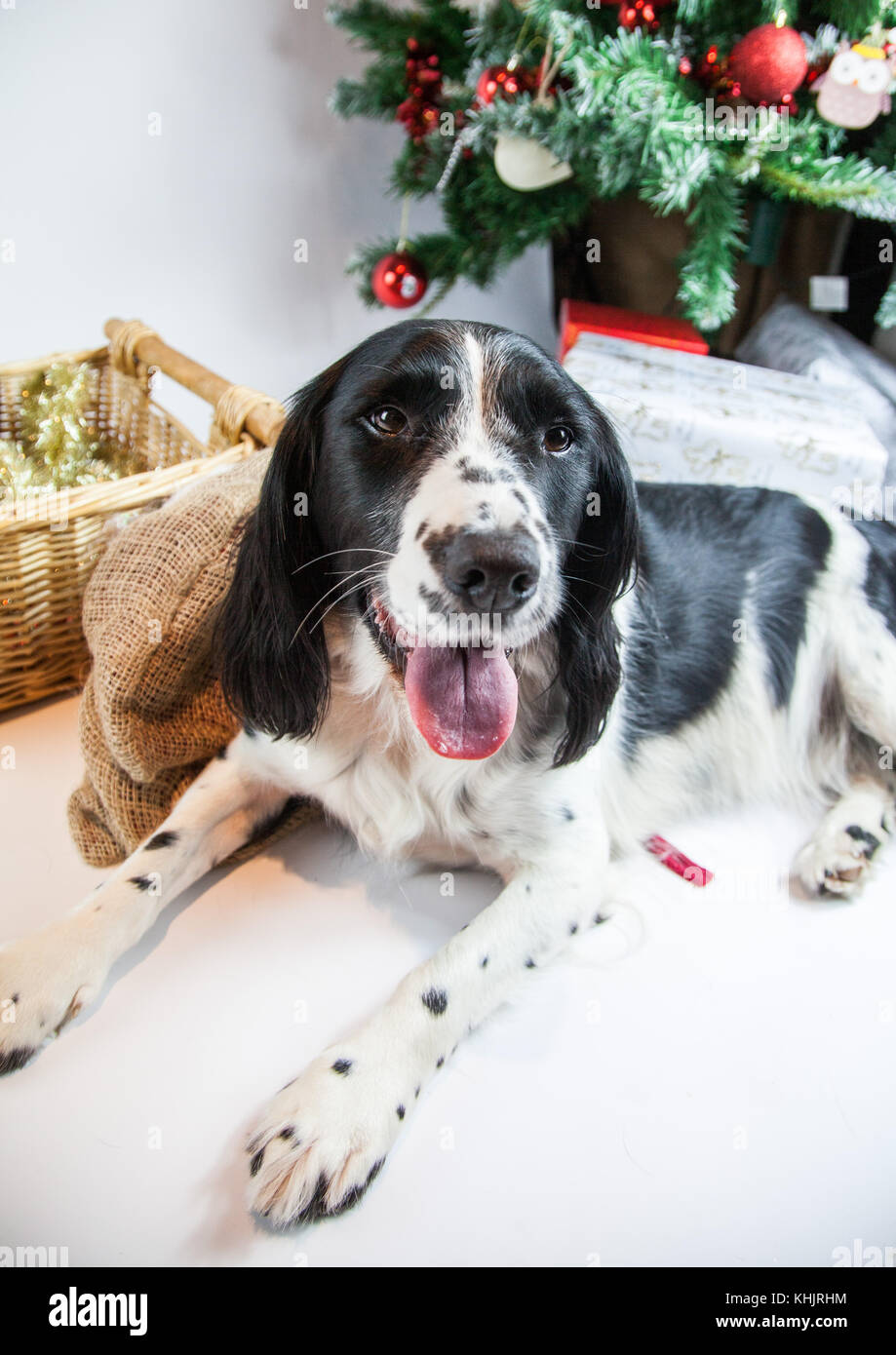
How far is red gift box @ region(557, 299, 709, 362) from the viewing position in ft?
9.60

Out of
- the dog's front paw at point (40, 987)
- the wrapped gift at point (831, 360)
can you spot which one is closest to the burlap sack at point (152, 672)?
the dog's front paw at point (40, 987)

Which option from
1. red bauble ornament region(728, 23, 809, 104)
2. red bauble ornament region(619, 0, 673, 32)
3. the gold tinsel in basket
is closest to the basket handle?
the gold tinsel in basket

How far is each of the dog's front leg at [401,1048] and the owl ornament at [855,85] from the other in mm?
1992

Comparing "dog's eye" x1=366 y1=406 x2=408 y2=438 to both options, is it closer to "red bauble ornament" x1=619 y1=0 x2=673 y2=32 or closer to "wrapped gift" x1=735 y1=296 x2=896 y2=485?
"red bauble ornament" x1=619 y1=0 x2=673 y2=32

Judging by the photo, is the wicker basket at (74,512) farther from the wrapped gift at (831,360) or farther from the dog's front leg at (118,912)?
the wrapped gift at (831,360)

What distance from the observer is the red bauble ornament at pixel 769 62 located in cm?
217

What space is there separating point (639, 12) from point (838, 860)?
81.3 inches

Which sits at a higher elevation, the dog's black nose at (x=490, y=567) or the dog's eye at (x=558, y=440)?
the dog's eye at (x=558, y=440)

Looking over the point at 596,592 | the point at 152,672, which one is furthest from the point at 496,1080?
the point at 152,672

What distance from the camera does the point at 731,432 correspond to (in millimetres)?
2422

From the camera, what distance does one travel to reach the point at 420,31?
2625 mm

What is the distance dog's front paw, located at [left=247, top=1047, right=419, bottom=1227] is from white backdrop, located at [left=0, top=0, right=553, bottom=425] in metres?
2.68

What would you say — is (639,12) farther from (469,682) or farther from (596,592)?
(469,682)
